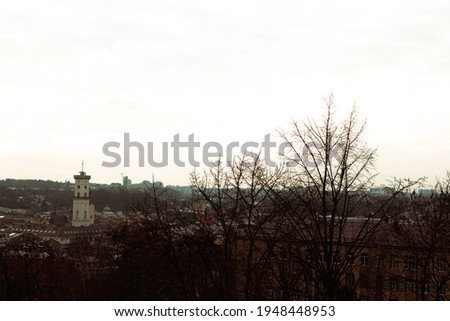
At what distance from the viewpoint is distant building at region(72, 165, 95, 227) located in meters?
77.8

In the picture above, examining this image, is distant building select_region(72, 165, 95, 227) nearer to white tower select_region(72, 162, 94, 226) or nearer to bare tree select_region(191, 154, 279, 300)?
white tower select_region(72, 162, 94, 226)

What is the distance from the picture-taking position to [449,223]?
12258 millimetres

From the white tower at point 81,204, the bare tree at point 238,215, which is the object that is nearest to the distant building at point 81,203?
the white tower at point 81,204

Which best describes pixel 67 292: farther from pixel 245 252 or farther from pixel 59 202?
pixel 59 202

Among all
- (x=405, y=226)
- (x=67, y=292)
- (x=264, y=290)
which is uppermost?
(x=405, y=226)

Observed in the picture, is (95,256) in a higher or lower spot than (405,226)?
lower

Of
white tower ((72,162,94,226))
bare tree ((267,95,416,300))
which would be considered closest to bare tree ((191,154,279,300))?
bare tree ((267,95,416,300))

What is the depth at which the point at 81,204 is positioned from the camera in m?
77.9

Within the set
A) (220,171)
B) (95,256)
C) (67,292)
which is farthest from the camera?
(95,256)

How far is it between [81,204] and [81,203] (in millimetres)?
198

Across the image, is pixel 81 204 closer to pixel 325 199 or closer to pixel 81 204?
pixel 81 204

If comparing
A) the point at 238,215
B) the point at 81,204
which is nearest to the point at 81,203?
the point at 81,204

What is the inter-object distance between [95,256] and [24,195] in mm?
96178

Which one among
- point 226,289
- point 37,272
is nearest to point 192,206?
point 226,289
